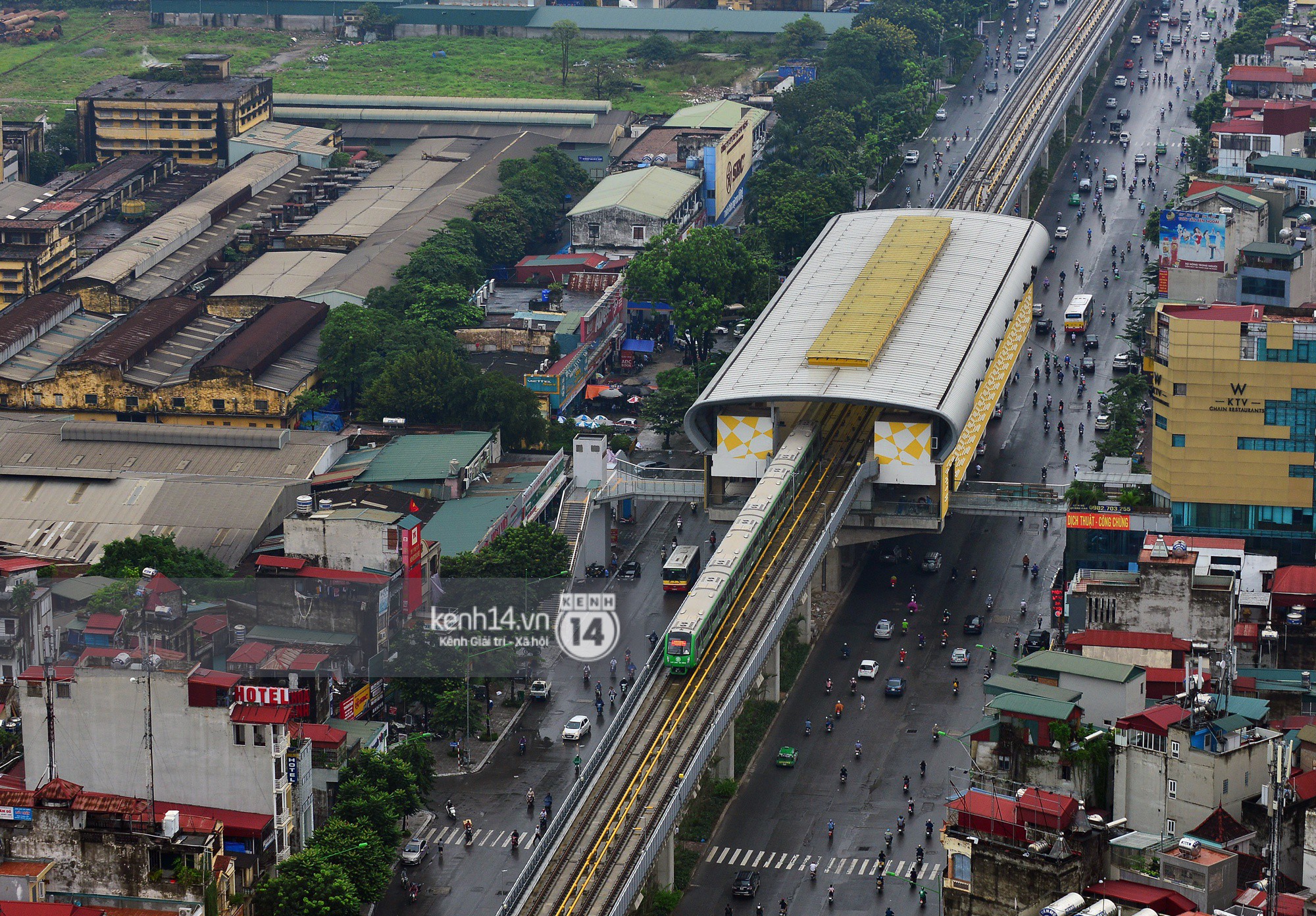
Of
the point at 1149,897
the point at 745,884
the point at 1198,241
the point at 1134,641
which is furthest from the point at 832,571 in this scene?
the point at 1149,897

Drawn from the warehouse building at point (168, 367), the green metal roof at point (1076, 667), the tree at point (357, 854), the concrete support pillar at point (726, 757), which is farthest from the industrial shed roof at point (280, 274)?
the green metal roof at point (1076, 667)

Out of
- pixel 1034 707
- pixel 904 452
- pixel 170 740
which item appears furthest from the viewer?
pixel 904 452

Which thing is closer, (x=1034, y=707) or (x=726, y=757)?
(x=1034, y=707)

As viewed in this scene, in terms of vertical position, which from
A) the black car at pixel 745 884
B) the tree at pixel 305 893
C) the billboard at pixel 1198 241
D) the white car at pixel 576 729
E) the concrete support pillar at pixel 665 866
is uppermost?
the billboard at pixel 1198 241

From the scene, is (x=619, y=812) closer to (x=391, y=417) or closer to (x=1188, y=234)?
(x=391, y=417)

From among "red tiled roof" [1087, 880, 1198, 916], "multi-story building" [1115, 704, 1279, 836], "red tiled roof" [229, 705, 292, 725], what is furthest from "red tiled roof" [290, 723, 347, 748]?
"red tiled roof" [1087, 880, 1198, 916]

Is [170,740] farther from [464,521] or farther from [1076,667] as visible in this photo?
[1076,667]

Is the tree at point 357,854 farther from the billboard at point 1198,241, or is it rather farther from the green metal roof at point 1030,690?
the billboard at point 1198,241
